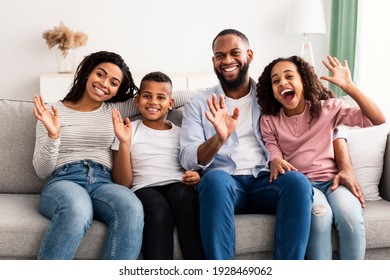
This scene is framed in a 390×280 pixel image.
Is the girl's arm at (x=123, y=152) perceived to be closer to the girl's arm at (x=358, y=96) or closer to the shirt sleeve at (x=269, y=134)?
the shirt sleeve at (x=269, y=134)

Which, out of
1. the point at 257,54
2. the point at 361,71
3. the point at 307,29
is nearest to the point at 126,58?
the point at 257,54

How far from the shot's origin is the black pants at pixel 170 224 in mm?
1950

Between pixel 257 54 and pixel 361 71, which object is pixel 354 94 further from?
pixel 257 54

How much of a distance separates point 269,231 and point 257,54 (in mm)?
3474

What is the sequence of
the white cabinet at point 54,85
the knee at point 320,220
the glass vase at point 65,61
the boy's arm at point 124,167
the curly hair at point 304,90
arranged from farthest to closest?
the glass vase at point 65,61 → the white cabinet at point 54,85 → the curly hair at point 304,90 → the boy's arm at point 124,167 → the knee at point 320,220

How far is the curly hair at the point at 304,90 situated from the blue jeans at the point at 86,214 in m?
0.67

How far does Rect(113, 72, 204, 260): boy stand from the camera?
6.48ft

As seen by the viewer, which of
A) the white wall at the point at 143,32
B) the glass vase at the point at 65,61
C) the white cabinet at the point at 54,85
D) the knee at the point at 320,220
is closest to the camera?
the knee at the point at 320,220

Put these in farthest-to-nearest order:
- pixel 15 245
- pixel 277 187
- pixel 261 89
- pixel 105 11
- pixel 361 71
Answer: pixel 105 11
pixel 361 71
pixel 261 89
pixel 277 187
pixel 15 245

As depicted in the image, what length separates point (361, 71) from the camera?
462 centimetres

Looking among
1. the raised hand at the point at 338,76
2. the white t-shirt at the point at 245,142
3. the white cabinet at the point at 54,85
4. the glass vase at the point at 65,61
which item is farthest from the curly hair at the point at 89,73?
the glass vase at the point at 65,61

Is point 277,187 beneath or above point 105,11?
beneath

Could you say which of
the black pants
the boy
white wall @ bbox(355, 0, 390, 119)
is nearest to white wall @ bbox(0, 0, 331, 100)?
white wall @ bbox(355, 0, 390, 119)
